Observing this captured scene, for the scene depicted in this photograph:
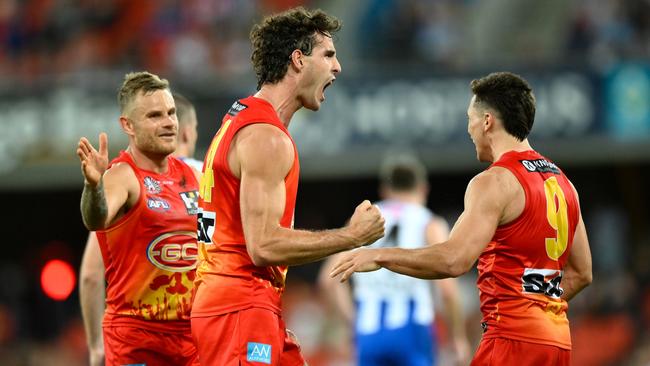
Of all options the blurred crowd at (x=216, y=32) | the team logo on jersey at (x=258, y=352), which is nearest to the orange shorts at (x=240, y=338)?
the team logo on jersey at (x=258, y=352)

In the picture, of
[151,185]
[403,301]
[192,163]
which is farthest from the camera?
[403,301]

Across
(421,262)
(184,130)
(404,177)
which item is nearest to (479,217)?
(421,262)

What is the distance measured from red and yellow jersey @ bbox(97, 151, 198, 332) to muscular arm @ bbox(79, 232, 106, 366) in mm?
373

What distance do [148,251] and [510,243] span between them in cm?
204

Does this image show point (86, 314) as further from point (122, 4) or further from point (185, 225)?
point (122, 4)

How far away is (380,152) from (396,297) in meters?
5.79

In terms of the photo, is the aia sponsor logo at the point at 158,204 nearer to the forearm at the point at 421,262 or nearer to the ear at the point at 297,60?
the ear at the point at 297,60

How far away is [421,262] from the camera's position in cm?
571

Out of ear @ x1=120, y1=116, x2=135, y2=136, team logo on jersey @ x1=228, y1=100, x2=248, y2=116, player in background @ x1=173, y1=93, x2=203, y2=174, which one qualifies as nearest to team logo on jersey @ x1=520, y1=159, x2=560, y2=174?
team logo on jersey @ x1=228, y1=100, x2=248, y2=116

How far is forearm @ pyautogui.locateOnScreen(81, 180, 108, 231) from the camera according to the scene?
5.97 metres

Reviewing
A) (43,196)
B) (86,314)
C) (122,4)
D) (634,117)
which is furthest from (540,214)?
(43,196)

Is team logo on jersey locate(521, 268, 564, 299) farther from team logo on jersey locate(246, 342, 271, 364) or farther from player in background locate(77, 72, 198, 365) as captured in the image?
player in background locate(77, 72, 198, 365)

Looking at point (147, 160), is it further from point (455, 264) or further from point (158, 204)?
point (455, 264)

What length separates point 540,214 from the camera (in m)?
5.90
